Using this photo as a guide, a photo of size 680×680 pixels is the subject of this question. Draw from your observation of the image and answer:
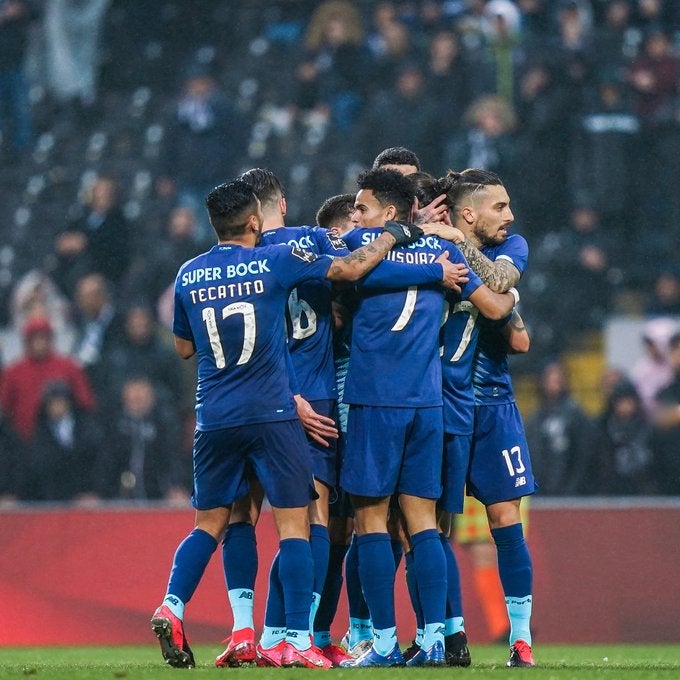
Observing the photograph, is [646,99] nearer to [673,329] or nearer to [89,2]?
[673,329]

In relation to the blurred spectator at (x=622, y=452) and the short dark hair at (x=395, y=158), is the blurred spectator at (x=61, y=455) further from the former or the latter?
the short dark hair at (x=395, y=158)

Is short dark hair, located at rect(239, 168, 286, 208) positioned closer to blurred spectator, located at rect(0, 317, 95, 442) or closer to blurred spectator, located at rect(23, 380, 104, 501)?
blurred spectator, located at rect(23, 380, 104, 501)

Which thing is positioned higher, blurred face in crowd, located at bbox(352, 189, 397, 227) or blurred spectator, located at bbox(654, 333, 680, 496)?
blurred face in crowd, located at bbox(352, 189, 397, 227)

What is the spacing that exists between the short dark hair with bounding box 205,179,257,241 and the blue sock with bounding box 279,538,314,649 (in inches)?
45.4

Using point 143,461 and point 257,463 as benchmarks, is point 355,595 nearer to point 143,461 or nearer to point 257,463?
point 257,463

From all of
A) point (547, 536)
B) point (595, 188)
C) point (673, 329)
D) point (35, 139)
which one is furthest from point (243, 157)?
point (547, 536)

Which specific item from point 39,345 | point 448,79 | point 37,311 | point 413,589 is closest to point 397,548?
point 413,589

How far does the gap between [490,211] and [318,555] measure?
1542 mm

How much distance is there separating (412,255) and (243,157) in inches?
295

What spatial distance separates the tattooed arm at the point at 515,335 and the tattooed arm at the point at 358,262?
653mm

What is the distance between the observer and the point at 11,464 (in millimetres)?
10781

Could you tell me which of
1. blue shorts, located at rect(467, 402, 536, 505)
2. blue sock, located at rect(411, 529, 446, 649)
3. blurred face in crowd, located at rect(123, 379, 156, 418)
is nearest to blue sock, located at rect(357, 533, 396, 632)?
blue sock, located at rect(411, 529, 446, 649)

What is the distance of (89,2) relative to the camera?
13648mm

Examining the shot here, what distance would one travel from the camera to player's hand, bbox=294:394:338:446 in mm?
5219
